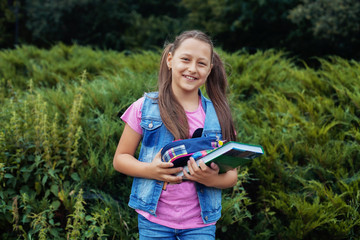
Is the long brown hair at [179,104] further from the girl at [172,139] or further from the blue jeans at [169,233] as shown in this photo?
the blue jeans at [169,233]

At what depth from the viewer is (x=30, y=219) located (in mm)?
2664

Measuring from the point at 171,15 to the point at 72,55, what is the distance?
18553mm

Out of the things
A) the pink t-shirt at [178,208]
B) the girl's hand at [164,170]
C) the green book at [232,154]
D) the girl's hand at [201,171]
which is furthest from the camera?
the pink t-shirt at [178,208]

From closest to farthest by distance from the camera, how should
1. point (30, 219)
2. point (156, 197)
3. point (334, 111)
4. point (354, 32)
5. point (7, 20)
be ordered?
A: point (156, 197) < point (30, 219) < point (334, 111) < point (354, 32) < point (7, 20)

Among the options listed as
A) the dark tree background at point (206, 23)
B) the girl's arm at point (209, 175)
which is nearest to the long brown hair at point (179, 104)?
the girl's arm at point (209, 175)

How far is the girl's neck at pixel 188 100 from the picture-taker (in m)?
2.04

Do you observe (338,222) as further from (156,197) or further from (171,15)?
(171,15)

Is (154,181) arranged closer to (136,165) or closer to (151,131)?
(136,165)

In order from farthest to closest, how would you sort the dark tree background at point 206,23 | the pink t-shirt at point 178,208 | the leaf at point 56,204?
the dark tree background at point 206,23 < the leaf at point 56,204 < the pink t-shirt at point 178,208

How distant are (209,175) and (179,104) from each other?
49 cm

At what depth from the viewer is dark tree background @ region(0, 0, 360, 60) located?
13.2 m

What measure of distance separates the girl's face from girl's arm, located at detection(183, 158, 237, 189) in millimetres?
502

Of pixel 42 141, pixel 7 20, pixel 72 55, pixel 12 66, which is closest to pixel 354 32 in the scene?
pixel 72 55

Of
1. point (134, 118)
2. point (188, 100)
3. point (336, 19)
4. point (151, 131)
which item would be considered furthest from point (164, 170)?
point (336, 19)
